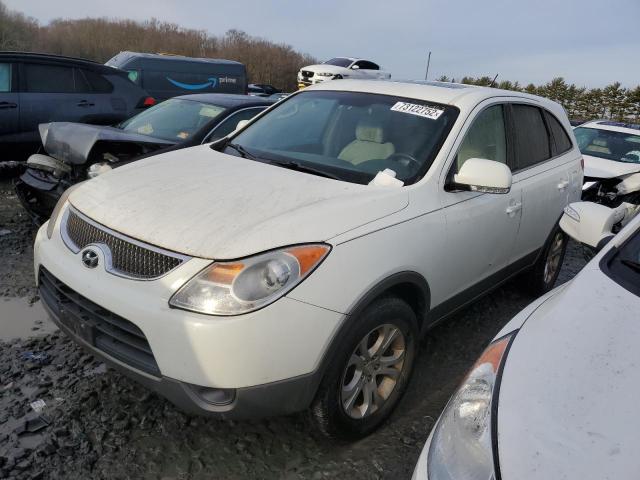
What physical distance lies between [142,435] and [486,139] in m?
2.60

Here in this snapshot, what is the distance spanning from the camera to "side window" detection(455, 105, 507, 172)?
117 inches

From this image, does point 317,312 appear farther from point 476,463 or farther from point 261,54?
point 261,54

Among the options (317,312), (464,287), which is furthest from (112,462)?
(464,287)

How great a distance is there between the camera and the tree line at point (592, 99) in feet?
82.0

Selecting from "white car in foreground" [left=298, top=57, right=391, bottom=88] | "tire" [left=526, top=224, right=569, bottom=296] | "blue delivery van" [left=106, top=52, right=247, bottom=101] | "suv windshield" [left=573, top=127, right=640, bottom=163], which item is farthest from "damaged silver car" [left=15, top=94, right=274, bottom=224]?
"white car in foreground" [left=298, top=57, right=391, bottom=88]

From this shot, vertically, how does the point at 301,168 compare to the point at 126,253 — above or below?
above

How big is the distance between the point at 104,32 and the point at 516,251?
5345cm

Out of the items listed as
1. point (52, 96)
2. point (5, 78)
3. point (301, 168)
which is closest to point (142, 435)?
point (301, 168)

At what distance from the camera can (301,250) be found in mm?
2004

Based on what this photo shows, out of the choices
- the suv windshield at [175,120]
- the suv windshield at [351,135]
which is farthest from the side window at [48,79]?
the suv windshield at [351,135]

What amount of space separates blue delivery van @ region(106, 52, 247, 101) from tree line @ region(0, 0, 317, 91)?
30629mm

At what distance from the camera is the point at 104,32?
48.2m

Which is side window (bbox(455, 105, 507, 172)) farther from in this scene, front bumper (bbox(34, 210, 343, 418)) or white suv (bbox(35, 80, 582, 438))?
front bumper (bbox(34, 210, 343, 418))

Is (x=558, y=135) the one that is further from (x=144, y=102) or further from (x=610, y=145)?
(x=144, y=102)
